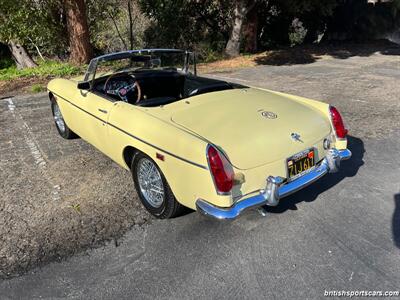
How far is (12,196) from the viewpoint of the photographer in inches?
158

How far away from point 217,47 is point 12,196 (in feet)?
42.6

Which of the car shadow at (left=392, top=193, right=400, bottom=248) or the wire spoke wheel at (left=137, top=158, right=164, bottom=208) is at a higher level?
the wire spoke wheel at (left=137, top=158, right=164, bottom=208)

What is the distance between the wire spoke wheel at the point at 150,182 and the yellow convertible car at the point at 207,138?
10 mm

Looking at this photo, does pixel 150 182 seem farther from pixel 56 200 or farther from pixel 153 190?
pixel 56 200

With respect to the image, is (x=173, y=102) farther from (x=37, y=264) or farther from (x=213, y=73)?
(x=213, y=73)

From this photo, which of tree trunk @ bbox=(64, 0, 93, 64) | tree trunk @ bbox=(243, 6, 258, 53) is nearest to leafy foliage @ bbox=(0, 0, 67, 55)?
tree trunk @ bbox=(64, 0, 93, 64)

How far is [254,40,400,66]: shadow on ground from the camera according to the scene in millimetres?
12805

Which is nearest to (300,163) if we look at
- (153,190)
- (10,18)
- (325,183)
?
(325,183)

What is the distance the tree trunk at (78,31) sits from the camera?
10.9 m

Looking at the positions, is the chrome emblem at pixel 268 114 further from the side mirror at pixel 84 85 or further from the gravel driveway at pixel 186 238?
the side mirror at pixel 84 85

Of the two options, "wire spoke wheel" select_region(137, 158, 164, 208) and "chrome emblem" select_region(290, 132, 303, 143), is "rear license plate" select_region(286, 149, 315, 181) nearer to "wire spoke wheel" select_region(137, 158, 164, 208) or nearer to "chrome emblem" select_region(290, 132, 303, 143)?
"chrome emblem" select_region(290, 132, 303, 143)

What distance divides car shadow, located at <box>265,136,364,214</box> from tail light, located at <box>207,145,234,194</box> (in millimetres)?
945

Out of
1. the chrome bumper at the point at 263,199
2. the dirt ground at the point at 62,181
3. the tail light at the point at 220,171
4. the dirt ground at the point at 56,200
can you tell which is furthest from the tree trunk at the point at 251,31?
the tail light at the point at 220,171

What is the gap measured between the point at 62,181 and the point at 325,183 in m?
2.94
